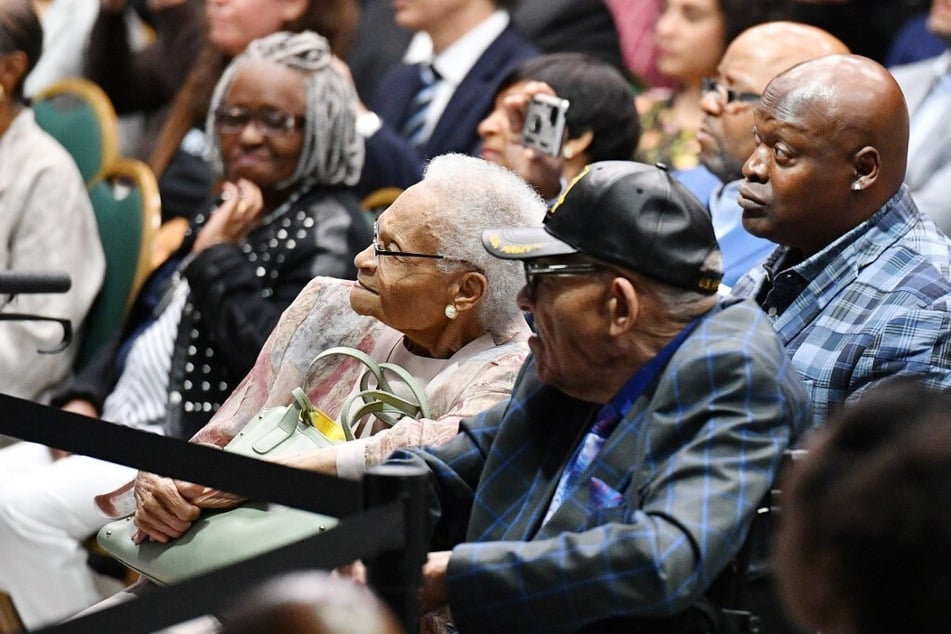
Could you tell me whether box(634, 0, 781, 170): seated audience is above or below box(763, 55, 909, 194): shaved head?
below

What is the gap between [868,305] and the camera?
2686 mm

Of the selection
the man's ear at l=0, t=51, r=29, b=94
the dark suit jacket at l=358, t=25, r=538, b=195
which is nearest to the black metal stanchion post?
the dark suit jacket at l=358, t=25, r=538, b=195

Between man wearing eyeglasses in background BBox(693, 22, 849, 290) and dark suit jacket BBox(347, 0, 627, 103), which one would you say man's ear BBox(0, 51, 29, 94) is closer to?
dark suit jacket BBox(347, 0, 627, 103)

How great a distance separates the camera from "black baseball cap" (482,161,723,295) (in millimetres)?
2166

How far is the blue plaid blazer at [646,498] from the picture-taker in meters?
2.01

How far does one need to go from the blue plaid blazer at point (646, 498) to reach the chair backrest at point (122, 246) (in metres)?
2.16

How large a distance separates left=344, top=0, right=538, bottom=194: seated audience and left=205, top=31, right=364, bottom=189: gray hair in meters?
0.46

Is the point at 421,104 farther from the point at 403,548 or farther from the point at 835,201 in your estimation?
the point at 403,548

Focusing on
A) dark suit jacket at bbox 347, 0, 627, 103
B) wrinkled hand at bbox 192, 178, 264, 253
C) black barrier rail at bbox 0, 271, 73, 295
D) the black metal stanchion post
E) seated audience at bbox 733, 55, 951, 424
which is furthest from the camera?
dark suit jacket at bbox 347, 0, 627, 103

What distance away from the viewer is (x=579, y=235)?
7.22ft

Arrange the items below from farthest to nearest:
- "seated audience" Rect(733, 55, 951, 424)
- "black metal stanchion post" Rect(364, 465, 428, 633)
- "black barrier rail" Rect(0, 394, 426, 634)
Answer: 1. "seated audience" Rect(733, 55, 951, 424)
2. "black metal stanchion post" Rect(364, 465, 428, 633)
3. "black barrier rail" Rect(0, 394, 426, 634)

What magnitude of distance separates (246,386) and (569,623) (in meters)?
1.09

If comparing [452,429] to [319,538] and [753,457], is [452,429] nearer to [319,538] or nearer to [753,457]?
[753,457]

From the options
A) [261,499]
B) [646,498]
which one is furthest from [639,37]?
[261,499]
